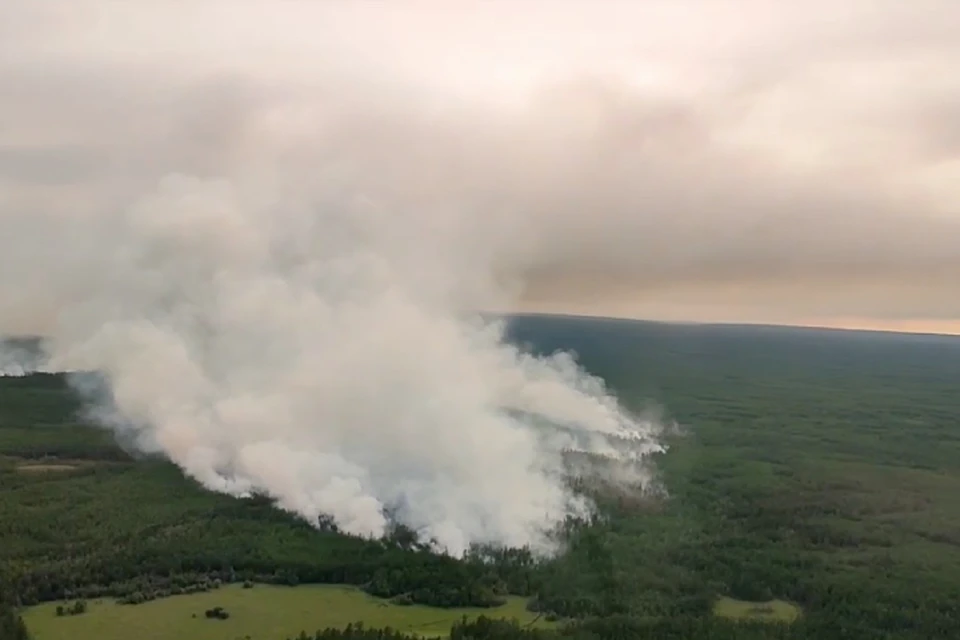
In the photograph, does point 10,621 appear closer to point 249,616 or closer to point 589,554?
point 249,616

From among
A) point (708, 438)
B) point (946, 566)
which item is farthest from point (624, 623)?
point (708, 438)

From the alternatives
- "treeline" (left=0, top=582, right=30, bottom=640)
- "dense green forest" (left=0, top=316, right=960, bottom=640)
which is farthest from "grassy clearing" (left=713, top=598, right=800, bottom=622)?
"treeline" (left=0, top=582, right=30, bottom=640)

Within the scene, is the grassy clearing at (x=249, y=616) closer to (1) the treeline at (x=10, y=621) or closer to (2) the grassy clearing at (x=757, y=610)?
(1) the treeline at (x=10, y=621)

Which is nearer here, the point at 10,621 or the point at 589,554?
the point at 10,621

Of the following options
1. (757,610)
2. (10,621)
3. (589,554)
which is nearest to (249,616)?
(10,621)

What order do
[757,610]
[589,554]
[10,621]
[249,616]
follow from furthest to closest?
[589,554]
[757,610]
[249,616]
[10,621]
